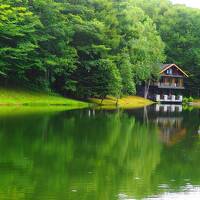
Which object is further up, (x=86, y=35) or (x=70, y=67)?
(x=86, y=35)

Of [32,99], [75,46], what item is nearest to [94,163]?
[32,99]

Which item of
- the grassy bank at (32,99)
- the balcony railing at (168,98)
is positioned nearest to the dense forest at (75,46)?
the grassy bank at (32,99)

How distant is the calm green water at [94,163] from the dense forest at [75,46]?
24.6 metres

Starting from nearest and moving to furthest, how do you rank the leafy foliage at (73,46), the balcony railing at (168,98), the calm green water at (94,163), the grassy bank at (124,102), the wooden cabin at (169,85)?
the calm green water at (94,163) → the leafy foliage at (73,46) → the grassy bank at (124,102) → the balcony railing at (168,98) → the wooden cabin at (169,85)

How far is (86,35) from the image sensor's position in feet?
197

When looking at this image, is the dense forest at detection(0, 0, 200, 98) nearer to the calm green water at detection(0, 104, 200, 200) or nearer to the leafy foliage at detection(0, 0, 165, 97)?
the leafy foliage at detection(0, 0, 165, 97)

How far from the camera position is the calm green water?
13.1 m

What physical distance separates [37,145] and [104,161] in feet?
13.7

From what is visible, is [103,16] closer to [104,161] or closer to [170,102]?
[170,102]

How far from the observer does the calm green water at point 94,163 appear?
13133mm

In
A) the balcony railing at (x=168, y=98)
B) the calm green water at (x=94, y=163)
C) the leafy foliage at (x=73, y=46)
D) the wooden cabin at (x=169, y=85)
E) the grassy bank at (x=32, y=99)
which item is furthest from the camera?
the wooden cabin at (x=169, y=85)

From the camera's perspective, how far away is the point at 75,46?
198 ft

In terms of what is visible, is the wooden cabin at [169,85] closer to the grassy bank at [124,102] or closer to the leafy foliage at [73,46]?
the grassy bank at [124,102]

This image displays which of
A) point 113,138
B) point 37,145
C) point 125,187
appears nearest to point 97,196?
point 125,187
